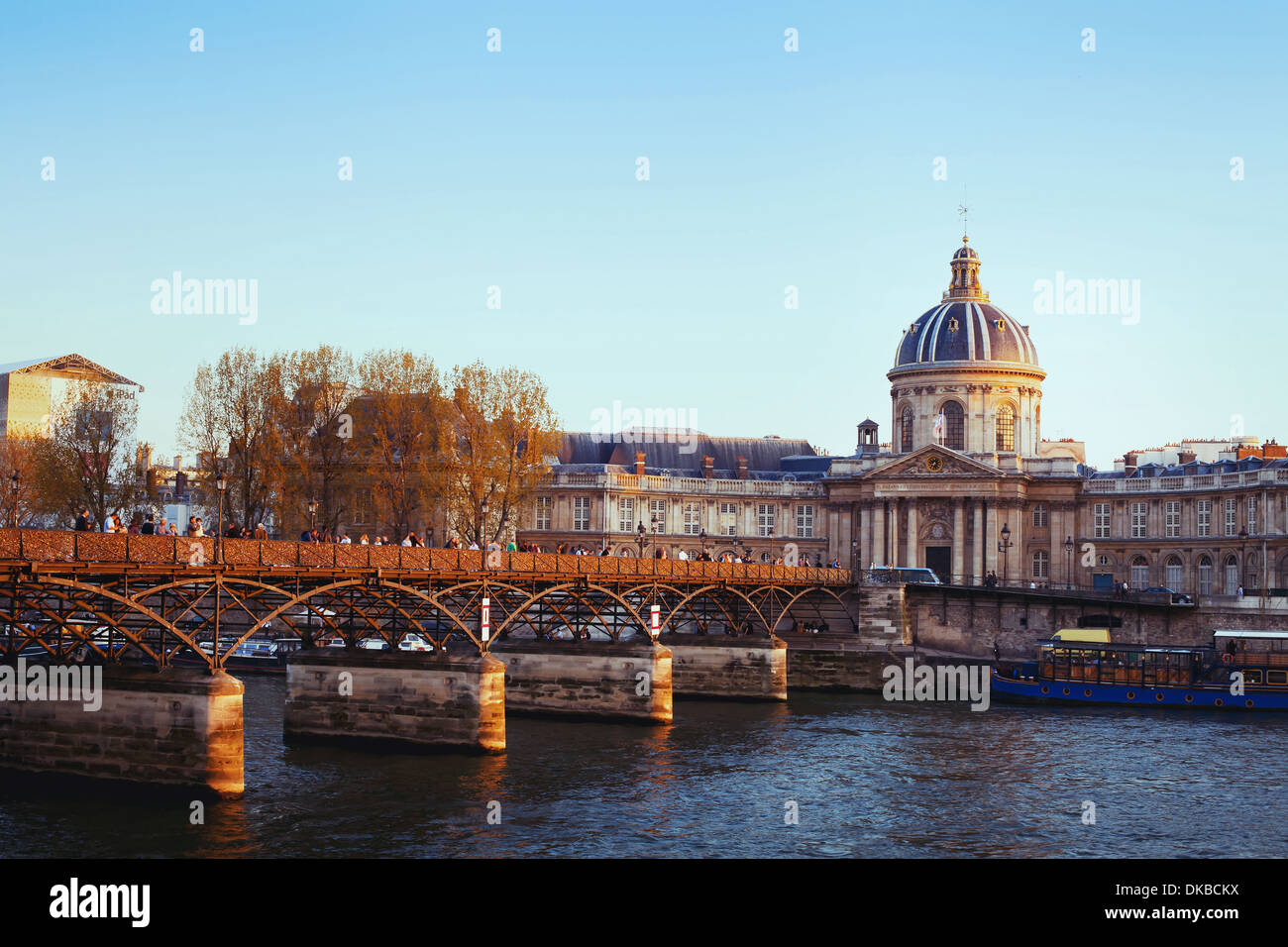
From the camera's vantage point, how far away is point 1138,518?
108562 millimetres

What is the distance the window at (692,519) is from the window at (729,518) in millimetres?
2082

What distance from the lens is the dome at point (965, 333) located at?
11450 cm

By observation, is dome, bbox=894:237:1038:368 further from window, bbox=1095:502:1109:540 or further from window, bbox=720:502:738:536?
window, bbox=720:502:738:536

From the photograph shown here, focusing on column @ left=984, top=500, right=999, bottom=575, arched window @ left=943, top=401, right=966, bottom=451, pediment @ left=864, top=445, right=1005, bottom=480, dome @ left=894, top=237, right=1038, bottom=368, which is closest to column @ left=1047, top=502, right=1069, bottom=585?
column @ left=984, top=500, right=999, bottom=575

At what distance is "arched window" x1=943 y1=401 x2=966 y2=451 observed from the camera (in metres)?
114

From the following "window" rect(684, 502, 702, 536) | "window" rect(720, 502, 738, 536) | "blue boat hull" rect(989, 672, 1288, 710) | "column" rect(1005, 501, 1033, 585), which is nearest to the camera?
"blue boat hull" rect(989, 672, 1288, 710)

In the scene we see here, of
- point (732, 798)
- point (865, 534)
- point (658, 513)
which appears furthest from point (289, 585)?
point (865, 534)

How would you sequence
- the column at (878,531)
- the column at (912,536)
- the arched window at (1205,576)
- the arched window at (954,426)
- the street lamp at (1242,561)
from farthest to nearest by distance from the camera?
1. the arched window at (954,426)
2. the column at (878,531)
3. the column at (912,536)
4. the arched window at (1205,576)
5. the street lamp at (1242,561)

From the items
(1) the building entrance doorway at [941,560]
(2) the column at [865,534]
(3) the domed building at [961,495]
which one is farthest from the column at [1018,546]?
(2) the column at [865,534]

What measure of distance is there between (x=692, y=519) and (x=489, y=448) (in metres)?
38.1

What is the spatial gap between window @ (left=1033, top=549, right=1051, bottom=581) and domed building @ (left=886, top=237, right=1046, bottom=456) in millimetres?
8165

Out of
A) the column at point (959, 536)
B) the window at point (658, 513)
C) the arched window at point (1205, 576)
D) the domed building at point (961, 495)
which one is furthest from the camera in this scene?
the window at point (658, 513)

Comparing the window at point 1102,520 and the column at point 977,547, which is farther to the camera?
the window at point 1102,520

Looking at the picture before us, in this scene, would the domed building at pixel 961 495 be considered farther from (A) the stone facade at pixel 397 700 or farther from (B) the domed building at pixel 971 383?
(A) the stone facade at pixel 397 700
